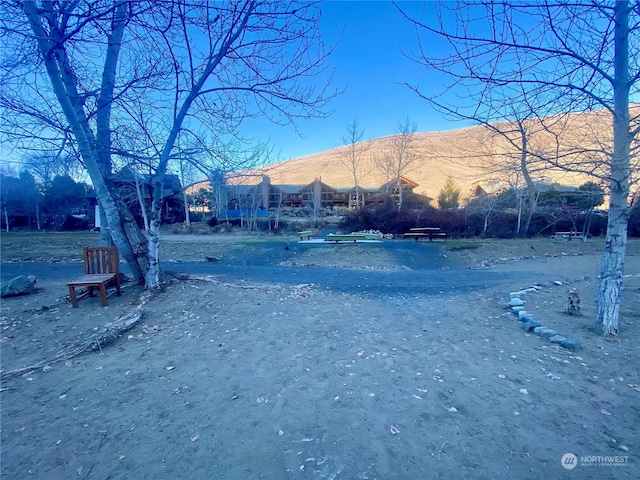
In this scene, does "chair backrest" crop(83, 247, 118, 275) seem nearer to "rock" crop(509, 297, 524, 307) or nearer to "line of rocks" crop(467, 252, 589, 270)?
"rock" crop(509, 297, 524, 307)

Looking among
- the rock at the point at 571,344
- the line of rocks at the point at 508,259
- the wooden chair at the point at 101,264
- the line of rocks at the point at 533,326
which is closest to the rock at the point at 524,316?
the line of rocks at the point at 533,326

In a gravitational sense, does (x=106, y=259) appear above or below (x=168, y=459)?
above

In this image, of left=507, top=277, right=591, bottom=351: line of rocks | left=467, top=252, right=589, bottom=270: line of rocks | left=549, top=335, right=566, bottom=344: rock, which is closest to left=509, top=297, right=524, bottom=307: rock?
left=507, top=277, right=591, bottom=351: line of rocks

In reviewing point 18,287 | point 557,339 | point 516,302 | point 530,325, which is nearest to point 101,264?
point 18,287

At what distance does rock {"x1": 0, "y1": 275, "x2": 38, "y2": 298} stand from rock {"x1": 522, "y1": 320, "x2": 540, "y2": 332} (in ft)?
34.1

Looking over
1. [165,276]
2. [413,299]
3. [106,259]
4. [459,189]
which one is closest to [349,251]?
[413,299]

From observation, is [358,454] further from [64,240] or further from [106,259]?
[64,240]

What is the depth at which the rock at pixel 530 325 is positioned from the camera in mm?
4828

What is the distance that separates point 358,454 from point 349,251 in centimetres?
1281

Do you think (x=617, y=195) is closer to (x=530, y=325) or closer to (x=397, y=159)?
(x=530, y=325)

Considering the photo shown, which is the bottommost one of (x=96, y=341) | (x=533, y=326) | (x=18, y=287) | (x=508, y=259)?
(x=508, y=259)

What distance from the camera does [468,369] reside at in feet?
11.5

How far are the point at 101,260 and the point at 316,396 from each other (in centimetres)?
626

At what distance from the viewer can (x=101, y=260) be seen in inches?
265
